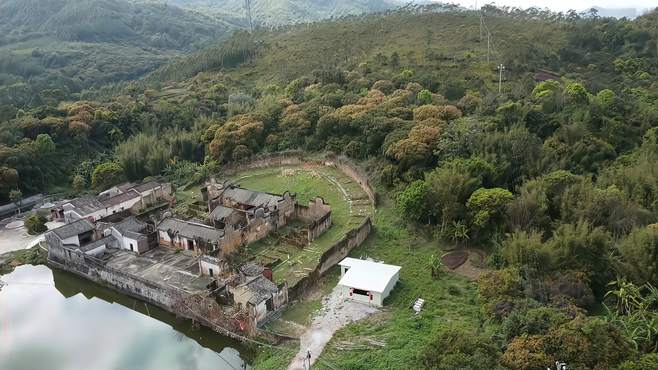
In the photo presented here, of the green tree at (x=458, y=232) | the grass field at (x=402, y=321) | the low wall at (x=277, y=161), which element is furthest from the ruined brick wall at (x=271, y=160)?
the green tree at (x=458, y=232)

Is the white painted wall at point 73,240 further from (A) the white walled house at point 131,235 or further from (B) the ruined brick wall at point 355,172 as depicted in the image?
(B) the ruined brick wall at point 355,172

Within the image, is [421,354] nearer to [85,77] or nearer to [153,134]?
[153,134]

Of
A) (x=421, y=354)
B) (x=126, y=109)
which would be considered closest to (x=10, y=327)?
(x=421, y=354)

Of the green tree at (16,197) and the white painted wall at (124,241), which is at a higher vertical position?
the white painted wall at (124,241)

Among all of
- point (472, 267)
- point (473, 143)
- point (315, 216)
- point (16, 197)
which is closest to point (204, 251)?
point (315, 216)

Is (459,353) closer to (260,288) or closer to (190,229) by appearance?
(260,288)

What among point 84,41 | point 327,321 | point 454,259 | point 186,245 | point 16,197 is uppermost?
point 84,41
